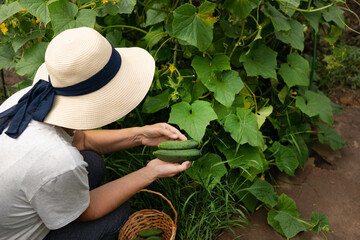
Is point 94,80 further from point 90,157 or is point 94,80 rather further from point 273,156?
point 273,156

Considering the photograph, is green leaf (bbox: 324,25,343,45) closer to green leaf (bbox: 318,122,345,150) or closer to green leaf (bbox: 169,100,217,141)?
green leaf (bbox: 318,122,345,150)

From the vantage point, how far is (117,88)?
1433 mm

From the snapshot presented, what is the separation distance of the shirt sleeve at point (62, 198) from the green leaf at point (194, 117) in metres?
0.75

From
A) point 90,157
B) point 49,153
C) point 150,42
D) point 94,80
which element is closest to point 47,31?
point 150,42

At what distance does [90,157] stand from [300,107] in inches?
61.0

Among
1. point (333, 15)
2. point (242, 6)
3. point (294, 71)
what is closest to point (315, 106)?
point (294, 71)

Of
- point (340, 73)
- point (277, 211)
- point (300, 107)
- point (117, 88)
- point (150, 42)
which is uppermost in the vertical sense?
point (117, 88)

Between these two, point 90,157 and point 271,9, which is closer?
point 90,157

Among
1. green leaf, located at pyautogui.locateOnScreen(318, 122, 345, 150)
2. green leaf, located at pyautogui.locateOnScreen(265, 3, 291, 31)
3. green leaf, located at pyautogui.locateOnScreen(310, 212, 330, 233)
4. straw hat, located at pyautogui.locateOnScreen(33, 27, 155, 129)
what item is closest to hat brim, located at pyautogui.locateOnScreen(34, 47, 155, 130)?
straw hat, located at pyautogui.locateOnScreen(33, 27, 155, 129)

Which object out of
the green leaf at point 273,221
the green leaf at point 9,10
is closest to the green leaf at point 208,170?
the green leaf at point 273,221

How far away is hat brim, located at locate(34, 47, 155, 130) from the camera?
1361mm

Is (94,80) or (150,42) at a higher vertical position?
(94,80)

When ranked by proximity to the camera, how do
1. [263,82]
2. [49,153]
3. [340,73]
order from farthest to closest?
[340,73], [263,82], [49,153]

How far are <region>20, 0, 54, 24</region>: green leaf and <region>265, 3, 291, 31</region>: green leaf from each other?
1347 mm
